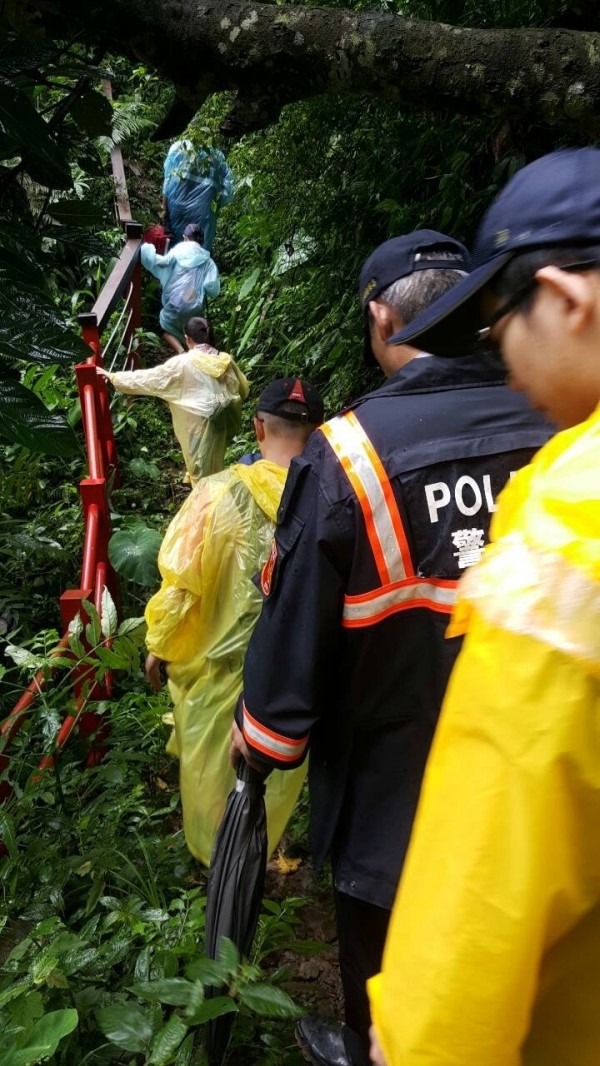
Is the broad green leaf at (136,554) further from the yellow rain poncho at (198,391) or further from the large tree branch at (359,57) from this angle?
the large tree branch at (359,57)

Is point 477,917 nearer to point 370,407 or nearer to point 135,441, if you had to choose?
point 370,407

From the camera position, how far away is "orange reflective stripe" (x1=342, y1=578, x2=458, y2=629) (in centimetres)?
141

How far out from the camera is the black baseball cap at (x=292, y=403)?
8.16 ft

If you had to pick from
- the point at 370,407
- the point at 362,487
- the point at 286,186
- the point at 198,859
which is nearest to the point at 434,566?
the point at 362,487

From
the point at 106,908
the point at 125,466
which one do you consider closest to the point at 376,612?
the point at 106,908

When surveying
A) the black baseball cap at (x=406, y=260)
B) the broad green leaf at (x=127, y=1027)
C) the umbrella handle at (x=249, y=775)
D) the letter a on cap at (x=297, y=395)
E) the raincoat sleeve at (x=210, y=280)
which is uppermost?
the raincoat sleeve at (x=210, y=280)

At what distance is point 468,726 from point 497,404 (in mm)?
998

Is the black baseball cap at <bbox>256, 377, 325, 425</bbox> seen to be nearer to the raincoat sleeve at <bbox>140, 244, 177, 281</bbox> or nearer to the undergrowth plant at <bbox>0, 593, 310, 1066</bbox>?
the undergrowth plant at <bbox>0, 593, 310, 1066</bbox>

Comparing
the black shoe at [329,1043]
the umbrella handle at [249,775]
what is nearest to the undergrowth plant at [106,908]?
the black shoe at [329,1043]

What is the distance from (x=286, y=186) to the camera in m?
5.16

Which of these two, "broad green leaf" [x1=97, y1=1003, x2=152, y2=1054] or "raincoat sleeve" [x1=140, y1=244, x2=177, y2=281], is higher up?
"raincoat sleeve" [x1=140, y1=244, x2=177, y2=281]

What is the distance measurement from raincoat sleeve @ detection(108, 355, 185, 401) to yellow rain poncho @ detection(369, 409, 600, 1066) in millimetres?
4121

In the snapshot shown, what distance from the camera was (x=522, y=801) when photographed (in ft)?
1.93

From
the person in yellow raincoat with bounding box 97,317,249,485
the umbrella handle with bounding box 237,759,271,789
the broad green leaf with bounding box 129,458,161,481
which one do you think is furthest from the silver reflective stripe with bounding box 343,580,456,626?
the broad green leaf with bounding box 129,458,161,481
